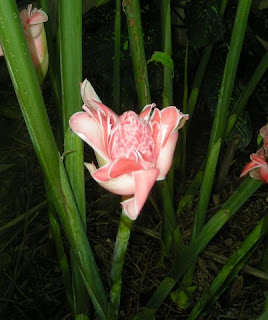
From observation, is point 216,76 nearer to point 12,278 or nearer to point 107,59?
point 107,59

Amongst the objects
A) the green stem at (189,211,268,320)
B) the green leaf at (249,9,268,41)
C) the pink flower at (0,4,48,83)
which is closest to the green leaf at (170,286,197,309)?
the green stem at (189,211,268,320)

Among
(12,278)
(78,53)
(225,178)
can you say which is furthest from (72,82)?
(225,178)

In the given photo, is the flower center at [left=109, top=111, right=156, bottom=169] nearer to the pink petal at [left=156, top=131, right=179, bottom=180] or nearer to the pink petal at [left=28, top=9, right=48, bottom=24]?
the pink petal at [left=156, top=131, right=179, bottom=180]

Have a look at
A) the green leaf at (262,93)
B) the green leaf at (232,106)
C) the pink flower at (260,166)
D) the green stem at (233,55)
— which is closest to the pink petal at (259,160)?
the pink flower at (260,166)

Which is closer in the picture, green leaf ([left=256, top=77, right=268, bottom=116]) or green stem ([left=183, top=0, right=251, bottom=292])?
green stem ([left=183, top=0, right=251, bottom=292])

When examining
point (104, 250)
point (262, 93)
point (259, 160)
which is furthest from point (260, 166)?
point (262, 93)

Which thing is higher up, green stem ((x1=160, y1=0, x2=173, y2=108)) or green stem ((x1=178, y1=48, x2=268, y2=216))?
green stem ((x1=160, y1=0, x2=173, y2=108))

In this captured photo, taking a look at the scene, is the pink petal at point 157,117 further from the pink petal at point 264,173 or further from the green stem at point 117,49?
the green stem at point 117,49
